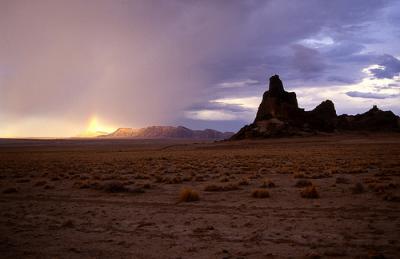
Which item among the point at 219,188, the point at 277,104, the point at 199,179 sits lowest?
the point at 199,179

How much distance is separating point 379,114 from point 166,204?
5071 inches

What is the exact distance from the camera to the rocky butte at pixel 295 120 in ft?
371

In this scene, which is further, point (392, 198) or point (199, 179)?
point (199, 179)

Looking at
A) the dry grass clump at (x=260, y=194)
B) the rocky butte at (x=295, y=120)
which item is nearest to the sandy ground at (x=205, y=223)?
the dry grass clump at (x=260, y=194)

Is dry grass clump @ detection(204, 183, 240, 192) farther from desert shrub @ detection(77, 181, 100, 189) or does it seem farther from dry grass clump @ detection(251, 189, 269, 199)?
desert shrub @ detection(77, 181, 100, 189)

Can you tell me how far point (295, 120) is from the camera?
4692 inches

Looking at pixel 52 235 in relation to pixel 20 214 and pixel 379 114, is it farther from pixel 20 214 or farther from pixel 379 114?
pixel 379 114

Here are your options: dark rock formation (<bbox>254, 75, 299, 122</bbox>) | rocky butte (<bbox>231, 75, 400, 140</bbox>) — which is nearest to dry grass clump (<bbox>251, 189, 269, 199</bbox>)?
rocky butte (<bbox>231, 75, 400, 140</bbox>)

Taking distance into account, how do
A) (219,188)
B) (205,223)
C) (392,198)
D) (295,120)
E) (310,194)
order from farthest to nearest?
(295,120) < (219,188) < (310,194) < (392,198) < (205,223)

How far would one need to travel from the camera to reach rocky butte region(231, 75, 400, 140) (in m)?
113

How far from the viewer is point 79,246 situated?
860cm

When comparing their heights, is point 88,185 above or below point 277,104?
below

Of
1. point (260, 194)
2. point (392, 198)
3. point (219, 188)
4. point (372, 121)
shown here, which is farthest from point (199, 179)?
point (372, 121)

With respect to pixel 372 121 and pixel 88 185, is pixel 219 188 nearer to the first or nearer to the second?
pixel 88 185
